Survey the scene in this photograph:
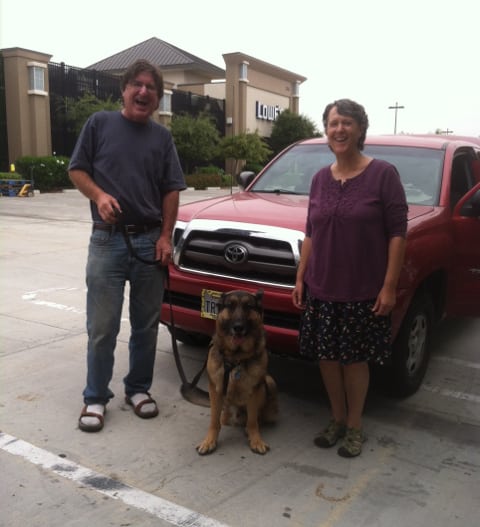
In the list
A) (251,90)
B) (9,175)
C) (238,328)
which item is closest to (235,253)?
(238,328)

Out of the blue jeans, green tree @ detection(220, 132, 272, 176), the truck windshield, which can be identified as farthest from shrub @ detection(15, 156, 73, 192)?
the blue jeans

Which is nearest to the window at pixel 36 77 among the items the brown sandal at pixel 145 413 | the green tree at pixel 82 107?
the green tree at pixel 82 107

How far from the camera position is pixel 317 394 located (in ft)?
13.9

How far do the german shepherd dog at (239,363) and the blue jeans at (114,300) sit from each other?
1.93 ft

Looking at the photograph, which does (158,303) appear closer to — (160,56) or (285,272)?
(285,272)

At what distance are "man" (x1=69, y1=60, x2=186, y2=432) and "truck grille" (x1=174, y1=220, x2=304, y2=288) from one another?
0.34 metres

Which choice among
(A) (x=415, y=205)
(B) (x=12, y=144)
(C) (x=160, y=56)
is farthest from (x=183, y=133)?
(A) (x=415, y=205)

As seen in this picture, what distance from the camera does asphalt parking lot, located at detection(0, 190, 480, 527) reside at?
8.98 feet

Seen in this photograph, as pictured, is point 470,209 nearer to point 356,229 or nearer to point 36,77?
point 356,229

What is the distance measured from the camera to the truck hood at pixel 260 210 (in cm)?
385

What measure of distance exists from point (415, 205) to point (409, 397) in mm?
1426

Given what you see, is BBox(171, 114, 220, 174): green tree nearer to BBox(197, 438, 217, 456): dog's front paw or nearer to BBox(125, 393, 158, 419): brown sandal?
BBox(125, 393, 158, 419): brown sandal

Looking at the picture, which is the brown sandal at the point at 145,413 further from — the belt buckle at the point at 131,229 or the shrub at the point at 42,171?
the shrub at the point at 42,171

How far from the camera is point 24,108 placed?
97.1 ft
